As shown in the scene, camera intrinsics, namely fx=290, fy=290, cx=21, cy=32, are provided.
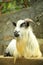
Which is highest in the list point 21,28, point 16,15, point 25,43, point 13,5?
point 13,5

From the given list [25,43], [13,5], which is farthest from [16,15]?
[25,43]

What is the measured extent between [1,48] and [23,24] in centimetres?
248

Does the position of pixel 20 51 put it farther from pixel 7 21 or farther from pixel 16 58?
pixel 7 21

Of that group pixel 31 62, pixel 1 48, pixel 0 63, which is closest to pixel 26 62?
pixel 31 62

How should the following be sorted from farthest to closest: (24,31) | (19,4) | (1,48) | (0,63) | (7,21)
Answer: (19,4), (7,21), (1,48), (0,63), (24,31)

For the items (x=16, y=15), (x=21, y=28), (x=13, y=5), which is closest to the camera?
(x=21, y=28)

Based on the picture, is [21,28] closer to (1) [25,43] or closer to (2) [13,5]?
(1) [25,43]

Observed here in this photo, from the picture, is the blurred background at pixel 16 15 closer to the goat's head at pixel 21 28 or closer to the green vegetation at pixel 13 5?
the green vegetation at pixel 13 5

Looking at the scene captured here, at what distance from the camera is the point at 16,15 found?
6.80m

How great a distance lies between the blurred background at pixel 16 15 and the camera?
6387 mm

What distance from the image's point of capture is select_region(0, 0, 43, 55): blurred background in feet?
21.0

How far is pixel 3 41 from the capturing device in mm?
6441

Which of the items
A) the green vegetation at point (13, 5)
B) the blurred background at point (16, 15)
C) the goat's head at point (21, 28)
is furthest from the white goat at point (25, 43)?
the green vegetation at point (13, 5)

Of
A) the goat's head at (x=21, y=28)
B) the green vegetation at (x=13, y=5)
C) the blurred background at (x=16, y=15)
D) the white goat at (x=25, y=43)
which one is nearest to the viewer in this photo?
the goat's head at (x=21, y=28)
